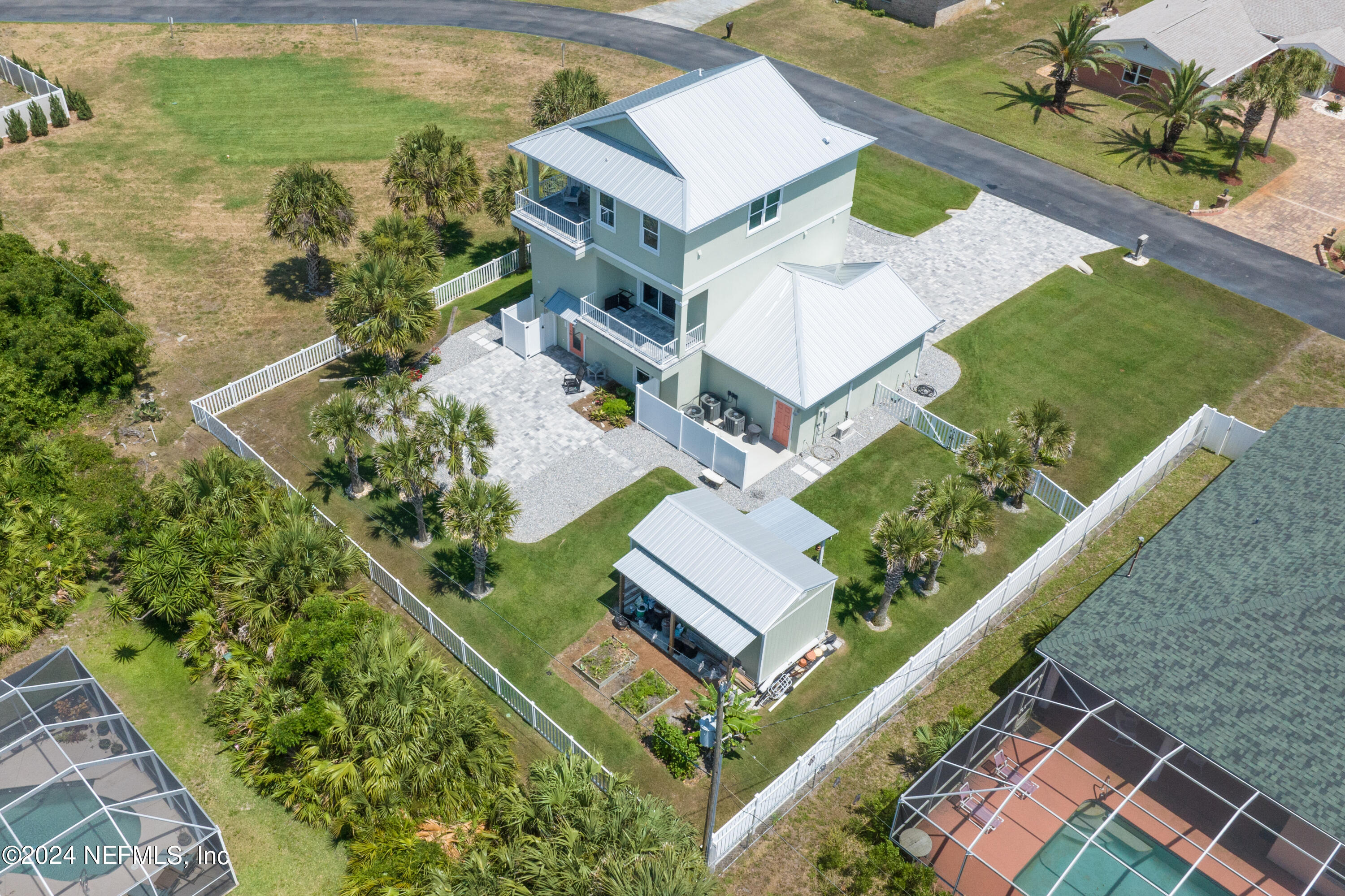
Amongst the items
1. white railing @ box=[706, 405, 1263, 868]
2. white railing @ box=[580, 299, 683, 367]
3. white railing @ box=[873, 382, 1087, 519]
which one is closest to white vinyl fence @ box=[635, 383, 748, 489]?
white railing @ box=[580, 299, 683, 367]

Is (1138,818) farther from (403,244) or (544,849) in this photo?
(403,244)

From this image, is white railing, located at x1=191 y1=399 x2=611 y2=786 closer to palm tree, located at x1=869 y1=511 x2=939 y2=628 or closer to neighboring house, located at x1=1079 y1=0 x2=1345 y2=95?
palm tree, located at x1=869 y1=511 x2=939 y2=628

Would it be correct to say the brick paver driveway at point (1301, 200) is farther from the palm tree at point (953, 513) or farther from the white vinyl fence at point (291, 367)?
the white vinyl fence at point (291, 367)

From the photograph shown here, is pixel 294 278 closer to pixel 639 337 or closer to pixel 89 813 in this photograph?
pixel 639 337

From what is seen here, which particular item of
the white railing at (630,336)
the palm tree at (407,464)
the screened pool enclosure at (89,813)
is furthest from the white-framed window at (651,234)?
the screened pool enclosure at (89,813)

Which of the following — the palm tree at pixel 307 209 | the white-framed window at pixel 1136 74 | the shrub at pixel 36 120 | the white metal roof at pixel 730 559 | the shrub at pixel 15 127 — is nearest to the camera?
the white metal roof at pixel 730 559

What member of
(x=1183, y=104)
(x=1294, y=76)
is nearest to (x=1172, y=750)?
(x=1183, y=104)
